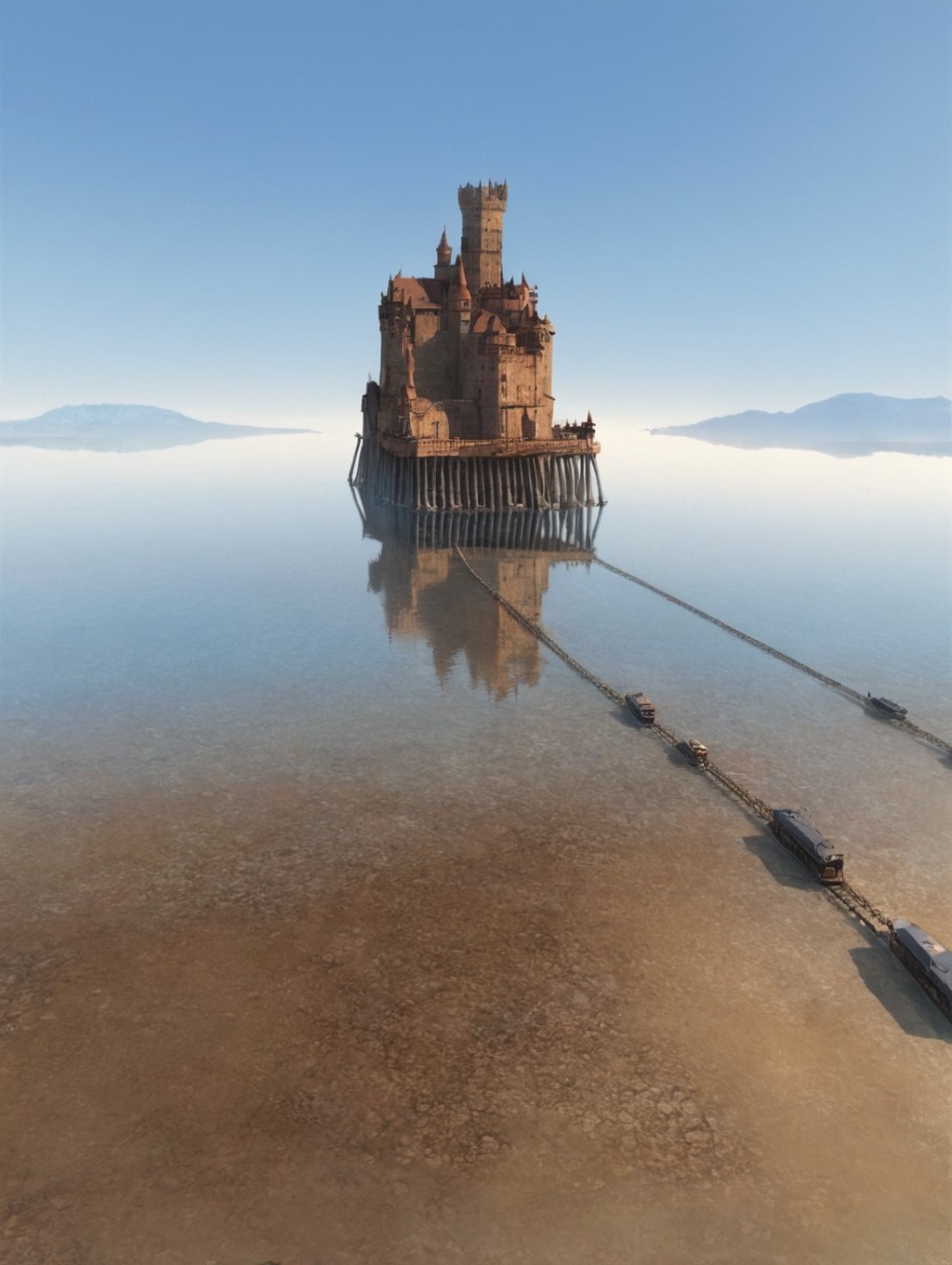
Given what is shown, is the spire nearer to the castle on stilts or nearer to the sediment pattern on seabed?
the castle on stilts

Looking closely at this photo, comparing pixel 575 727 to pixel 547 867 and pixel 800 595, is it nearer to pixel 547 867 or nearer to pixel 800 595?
pixel 547 867

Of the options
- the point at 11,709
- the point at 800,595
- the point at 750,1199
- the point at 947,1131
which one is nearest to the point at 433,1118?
the point at 750,1199

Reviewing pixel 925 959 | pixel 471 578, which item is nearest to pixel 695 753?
pixel 925 959

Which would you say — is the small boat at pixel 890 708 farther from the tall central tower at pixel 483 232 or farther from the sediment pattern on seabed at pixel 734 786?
the tall central tower at pixel 483 232

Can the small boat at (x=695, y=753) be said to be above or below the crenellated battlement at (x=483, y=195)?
below

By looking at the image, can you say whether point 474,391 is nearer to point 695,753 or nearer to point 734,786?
point 695,753

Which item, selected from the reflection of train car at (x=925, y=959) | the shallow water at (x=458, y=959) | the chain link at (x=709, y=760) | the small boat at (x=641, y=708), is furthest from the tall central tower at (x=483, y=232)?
the reflection of train car at (x=925, y=959)
